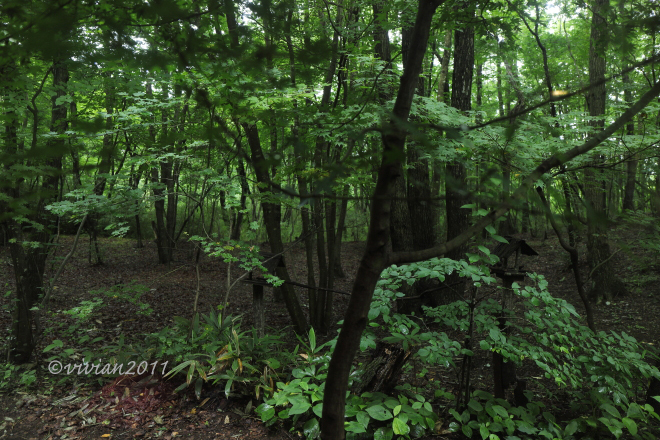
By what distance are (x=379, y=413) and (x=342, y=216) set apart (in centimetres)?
452

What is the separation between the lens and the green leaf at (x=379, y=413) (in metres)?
2.60

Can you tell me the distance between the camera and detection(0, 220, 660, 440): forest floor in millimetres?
3326

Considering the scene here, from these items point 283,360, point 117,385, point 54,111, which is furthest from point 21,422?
point 54,111

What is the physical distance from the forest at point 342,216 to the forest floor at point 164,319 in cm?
3

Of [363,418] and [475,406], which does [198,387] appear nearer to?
[363,418]

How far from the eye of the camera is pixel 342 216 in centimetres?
691

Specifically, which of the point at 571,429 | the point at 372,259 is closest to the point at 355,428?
the point at 571,429

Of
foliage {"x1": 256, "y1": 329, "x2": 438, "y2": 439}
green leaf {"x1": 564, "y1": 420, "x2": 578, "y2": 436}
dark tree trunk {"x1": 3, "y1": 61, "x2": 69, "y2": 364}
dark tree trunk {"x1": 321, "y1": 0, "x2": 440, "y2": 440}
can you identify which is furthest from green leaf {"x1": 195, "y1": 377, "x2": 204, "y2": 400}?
green leaf {"x1": 564, "y1": 420, "x2": 578, "y2": 436}

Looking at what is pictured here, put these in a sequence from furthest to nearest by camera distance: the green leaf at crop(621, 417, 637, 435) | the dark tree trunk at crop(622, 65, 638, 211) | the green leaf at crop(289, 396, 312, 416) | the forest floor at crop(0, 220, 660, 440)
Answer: the forest floor at crop(0, 220, 660, 440) → the green leaf at crop(289, 396, 312, 416) → the green leaf at crop(621, 417, 637, 435) → the dark tree trunk at crop(622, 65, 638, 211)

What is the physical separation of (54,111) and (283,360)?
4.18 m

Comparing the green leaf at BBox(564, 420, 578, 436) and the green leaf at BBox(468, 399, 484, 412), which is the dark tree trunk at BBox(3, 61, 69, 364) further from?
the green leaf at BBox(564, 420, 578, 436)

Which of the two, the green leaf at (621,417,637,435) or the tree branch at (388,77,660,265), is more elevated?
the tree branch at (388,77,660,265)

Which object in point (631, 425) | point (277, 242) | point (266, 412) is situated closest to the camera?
point (631, 425)

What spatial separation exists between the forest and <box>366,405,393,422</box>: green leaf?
16mm
